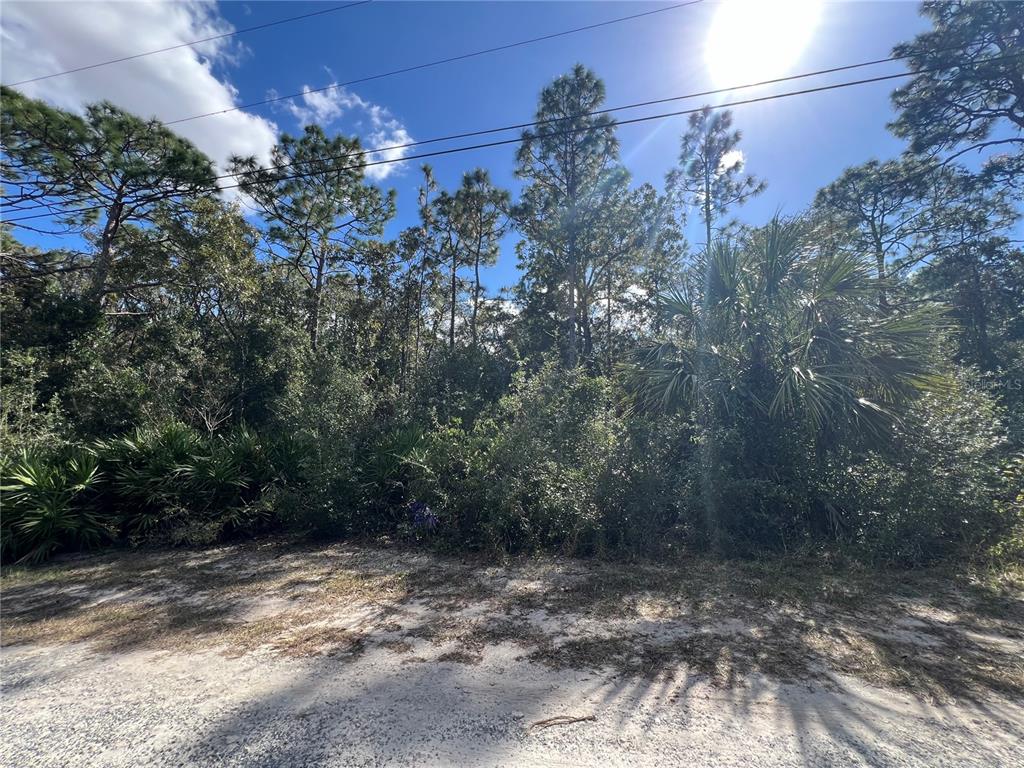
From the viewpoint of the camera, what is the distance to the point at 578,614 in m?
3.76

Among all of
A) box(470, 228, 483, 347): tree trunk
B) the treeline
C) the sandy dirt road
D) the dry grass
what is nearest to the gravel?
the sandy dirt road

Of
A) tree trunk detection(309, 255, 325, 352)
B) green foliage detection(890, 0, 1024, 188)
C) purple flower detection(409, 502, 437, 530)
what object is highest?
green foliage detection(890, 0, 1024, 188)

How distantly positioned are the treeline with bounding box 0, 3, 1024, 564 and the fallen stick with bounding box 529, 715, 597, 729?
3.11 metres

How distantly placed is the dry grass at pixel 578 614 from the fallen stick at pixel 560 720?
544 mm

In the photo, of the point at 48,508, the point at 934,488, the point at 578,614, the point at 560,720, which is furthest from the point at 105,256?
the point at 934,488

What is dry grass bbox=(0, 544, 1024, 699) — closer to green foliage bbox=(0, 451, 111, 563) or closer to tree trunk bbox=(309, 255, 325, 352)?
green foliage bbox=(0, 451, 111, 563)

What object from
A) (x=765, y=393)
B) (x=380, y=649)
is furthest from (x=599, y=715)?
(x=765, y=393)

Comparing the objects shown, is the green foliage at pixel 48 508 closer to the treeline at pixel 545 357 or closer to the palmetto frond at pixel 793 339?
the treeline at pixel 545 357

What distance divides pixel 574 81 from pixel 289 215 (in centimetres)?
1223

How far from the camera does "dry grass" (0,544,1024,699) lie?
116 inches

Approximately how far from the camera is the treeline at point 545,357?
5484 millimetres

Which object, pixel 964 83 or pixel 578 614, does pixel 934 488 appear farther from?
pixel 964 83

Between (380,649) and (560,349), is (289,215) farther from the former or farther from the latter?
(380,649)

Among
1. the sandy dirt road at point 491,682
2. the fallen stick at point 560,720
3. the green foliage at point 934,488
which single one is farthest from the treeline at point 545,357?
the fallen stick at point 560,720
